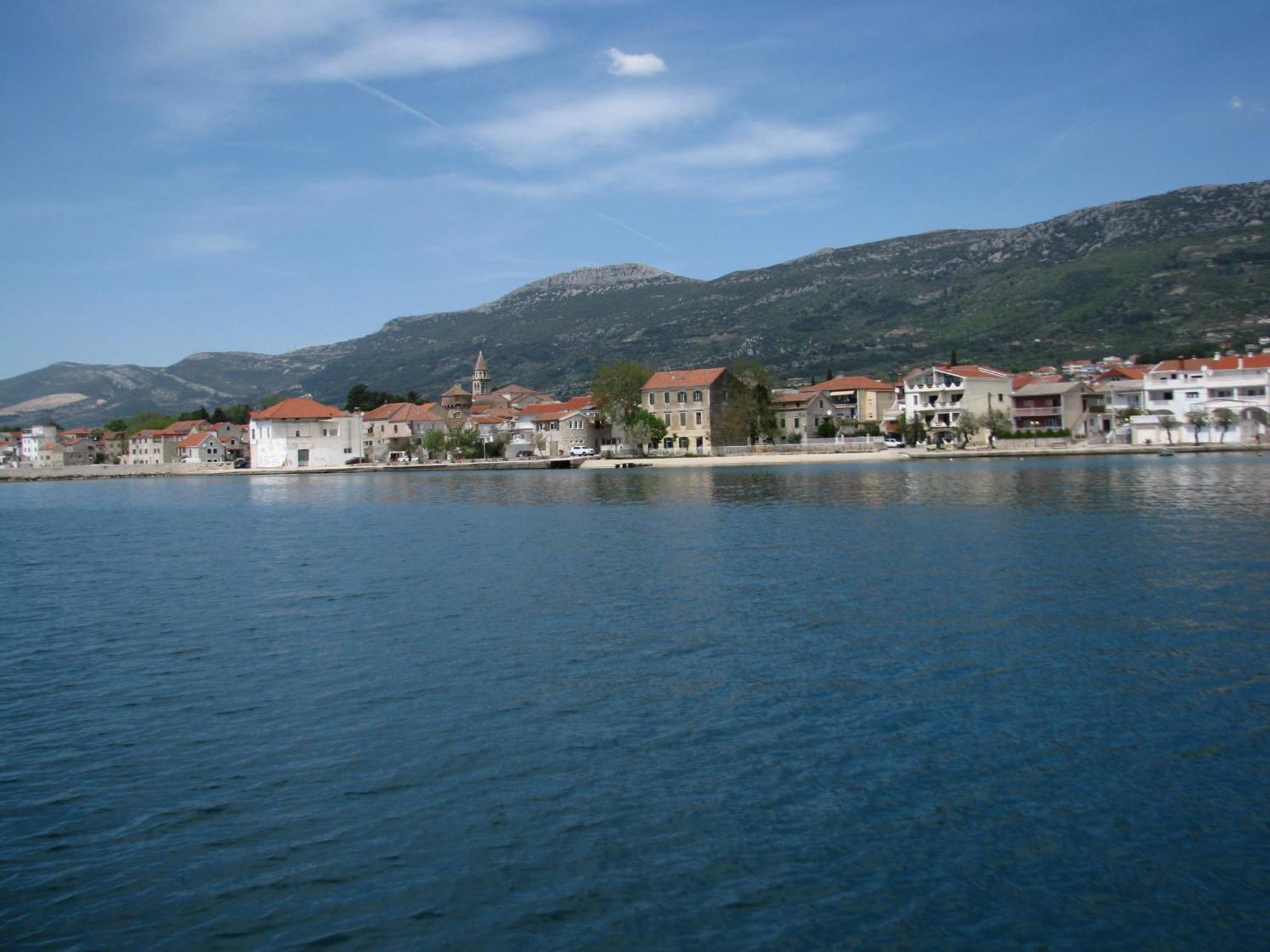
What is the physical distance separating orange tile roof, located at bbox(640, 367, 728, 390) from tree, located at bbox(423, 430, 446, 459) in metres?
23.7

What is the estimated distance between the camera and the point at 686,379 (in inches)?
3787

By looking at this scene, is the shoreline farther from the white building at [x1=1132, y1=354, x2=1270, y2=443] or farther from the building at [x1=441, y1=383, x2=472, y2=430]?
the building at [x1=441, y1=383, x2=472, y2=430]

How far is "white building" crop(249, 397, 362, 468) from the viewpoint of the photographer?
106188mm

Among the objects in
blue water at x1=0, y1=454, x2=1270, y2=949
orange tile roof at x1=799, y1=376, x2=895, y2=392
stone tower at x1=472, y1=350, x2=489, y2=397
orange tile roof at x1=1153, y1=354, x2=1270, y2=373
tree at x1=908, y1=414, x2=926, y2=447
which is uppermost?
stone tower at x1=472, y1=350, x2=489, y2=397

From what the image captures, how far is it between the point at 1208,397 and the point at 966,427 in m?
19.5

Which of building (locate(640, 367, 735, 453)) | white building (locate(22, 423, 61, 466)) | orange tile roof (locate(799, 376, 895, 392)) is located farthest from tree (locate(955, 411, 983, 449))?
white building (locate(22, 423, 61, 466))

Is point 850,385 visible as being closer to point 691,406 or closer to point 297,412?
point 691,406

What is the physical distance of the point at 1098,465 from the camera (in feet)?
206

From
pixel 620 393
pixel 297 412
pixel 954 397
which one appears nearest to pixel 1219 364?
pixel 954 397

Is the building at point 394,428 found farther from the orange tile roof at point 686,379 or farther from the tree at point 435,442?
A: the orange tile roof at point 686,379

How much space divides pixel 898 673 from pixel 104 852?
931 centimetres

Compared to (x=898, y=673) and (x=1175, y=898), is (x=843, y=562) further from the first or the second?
(x=1175, y=898)

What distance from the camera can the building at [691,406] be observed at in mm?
93875

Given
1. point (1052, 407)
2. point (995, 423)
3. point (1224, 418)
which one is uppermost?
point (1052, 407)
